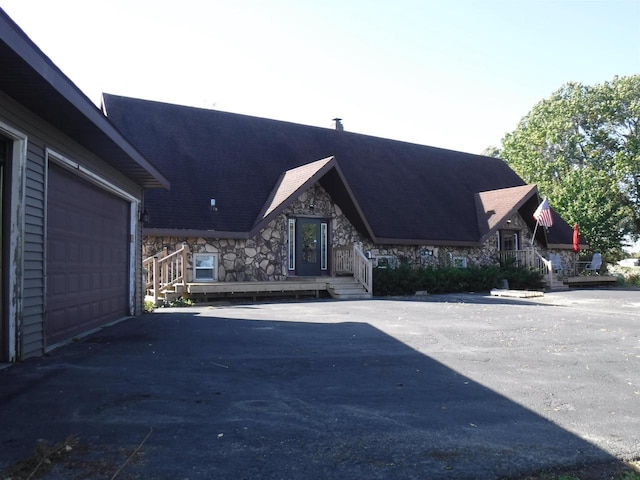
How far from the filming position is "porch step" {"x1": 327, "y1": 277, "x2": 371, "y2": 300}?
55.0 ft

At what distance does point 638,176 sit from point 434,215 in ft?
68.7

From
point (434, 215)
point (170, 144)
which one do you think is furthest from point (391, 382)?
point (434, 215)

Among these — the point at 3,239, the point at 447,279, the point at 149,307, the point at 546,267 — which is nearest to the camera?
the point at 3,239

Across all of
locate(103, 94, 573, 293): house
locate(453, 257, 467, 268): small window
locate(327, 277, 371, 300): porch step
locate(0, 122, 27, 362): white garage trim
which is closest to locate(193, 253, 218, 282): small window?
locate(103, 94, 573, 293): house

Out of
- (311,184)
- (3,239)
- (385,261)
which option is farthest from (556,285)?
(3,239)

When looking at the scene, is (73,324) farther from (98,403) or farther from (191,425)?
(191,425)

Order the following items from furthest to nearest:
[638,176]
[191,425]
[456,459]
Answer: [638,176]
[191,425]
[456,459]

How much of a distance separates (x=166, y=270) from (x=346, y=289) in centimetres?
568

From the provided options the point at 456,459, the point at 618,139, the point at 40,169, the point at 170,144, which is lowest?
the point at 456,459

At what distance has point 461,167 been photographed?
27281 millimetres

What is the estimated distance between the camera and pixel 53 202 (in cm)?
746

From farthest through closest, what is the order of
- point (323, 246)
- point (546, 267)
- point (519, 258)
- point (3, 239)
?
1. point (519, 258)
2. point (546, 267)
3. point (323, 246)
4. point (3, 239)

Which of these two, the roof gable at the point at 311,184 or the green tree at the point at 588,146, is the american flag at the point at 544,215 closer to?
the roof gable at the point at 311,184

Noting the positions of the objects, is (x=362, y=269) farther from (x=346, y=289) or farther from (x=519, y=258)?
(x=519, y=258)
